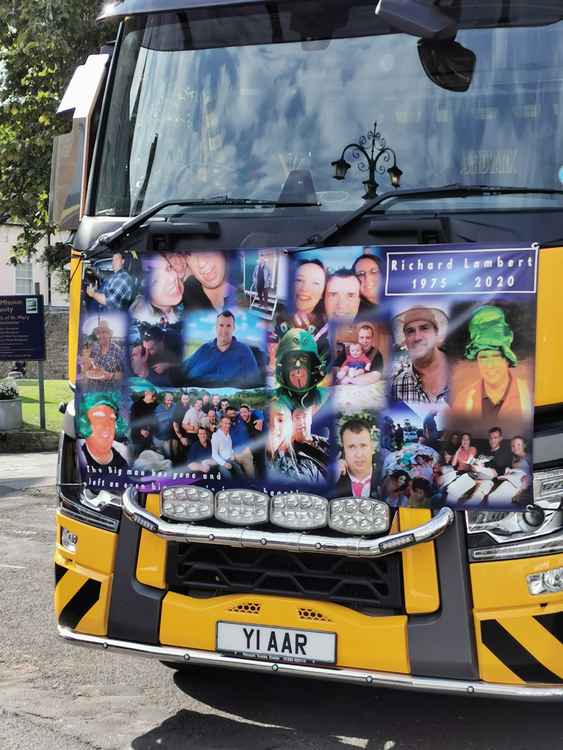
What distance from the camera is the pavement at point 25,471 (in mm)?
13023

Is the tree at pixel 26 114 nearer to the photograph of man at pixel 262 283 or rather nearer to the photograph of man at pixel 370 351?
the photograph of man at pixel 262 283

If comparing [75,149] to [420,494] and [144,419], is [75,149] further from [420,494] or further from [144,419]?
[420,494]

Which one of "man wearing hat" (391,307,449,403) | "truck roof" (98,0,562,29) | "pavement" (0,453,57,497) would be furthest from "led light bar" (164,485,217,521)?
"pavement" (0,453,57,497)

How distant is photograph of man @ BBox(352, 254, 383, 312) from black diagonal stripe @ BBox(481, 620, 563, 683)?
1192 mm

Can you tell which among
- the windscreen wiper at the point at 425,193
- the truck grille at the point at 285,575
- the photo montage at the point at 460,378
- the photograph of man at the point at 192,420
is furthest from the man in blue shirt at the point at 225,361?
the truck grille at the point at 285,575

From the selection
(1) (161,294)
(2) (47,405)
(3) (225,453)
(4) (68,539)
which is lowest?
(2) (47,405)

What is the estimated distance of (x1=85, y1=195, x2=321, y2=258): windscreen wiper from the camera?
14.6 ft

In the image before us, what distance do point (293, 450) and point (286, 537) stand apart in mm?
318

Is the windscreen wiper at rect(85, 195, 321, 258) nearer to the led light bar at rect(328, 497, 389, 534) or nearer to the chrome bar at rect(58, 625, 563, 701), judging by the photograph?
the led light bar at rect(328, 497, 389, 534)

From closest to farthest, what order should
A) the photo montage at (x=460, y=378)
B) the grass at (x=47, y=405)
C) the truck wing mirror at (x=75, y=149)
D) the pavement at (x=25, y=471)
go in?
the photo montage at (x=460, y=378)
the truck wing mirror at (x=75, y=149)
the pavement at (x=25, y=471)
the grass at (x=47, y=405)

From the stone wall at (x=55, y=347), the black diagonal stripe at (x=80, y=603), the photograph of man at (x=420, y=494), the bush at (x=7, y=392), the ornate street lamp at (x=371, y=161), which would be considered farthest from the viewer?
the stone wall at (x=55, y=347)

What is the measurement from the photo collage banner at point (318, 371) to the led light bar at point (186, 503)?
38mm

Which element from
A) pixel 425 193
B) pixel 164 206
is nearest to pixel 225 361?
pixel 164 206

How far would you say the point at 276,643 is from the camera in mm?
4262
